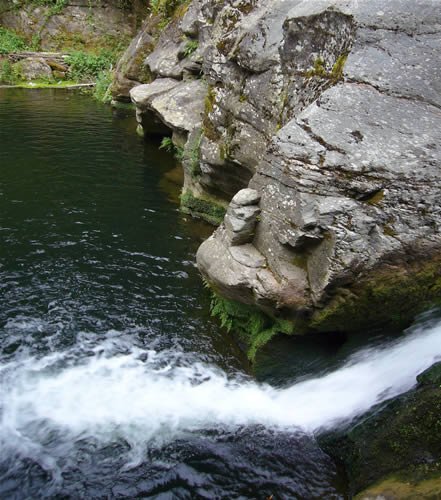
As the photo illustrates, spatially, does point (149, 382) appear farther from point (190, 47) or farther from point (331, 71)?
point (190, 47)

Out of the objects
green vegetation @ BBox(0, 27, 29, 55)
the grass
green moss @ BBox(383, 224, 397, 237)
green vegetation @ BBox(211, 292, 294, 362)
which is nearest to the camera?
green moss @ BBox(383, 224, 397, 237)

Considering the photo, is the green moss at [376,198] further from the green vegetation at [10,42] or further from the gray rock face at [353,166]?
the green vegetation at [10,42]

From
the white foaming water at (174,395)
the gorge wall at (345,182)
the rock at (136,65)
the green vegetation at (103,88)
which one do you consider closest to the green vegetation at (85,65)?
the green vegetation at (103,88)

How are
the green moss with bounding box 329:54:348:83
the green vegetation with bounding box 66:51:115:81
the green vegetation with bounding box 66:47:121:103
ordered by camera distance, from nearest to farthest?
1. the green moss with bounding box 329:54:348:83
2. the green vegetation with bounding box 66:47:121:103
3. the green vegetation with bounding box 66:51:115:81

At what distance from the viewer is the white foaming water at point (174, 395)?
6.95 metres

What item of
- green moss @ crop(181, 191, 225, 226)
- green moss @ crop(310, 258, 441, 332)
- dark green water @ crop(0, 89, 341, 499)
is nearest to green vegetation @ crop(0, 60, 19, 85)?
dark green water @ crop(0, 89, 341, 499)

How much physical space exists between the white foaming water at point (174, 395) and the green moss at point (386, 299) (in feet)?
1.40

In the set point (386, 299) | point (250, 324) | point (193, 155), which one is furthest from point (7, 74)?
point (386, 299)

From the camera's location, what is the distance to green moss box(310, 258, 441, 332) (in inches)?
260

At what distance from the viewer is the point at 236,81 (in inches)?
423

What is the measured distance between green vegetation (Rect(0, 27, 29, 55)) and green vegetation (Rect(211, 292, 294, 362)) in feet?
108

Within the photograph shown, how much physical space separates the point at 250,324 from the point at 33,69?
3094cm

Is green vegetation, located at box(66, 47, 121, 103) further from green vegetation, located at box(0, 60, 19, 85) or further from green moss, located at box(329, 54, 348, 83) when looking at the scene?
green moss, located at box(329, 54, 348, 83)

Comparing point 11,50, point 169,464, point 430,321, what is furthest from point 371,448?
point 11,50
